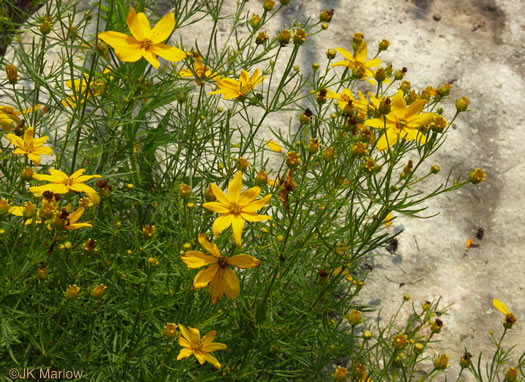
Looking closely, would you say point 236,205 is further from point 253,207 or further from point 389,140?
point 389,140

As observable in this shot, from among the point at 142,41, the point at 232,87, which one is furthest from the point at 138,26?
the point at 232,87

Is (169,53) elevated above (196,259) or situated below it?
above

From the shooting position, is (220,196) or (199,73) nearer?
(220,196)

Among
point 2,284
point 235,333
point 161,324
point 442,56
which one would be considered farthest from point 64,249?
point 442,56

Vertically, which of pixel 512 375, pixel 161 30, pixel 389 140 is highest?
pixel 161 30

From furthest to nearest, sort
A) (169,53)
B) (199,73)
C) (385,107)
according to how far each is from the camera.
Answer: (199,73) < (169,53) < (385,107)

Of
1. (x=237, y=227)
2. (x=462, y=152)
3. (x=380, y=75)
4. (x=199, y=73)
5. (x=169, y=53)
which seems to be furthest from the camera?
(x=462, y=152)

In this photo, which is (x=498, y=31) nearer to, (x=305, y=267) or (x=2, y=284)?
(x=305, y=267)
